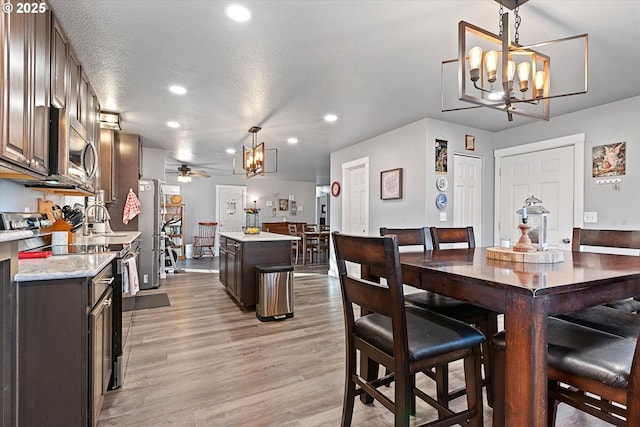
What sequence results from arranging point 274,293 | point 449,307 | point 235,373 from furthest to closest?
point 274,293 < point 235,373 < point 449,307

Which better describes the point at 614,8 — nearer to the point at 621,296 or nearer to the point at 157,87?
the point at 621,296

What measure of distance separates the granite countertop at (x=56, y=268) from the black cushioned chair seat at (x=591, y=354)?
182cm

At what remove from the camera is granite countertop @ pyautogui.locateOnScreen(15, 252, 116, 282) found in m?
1.34

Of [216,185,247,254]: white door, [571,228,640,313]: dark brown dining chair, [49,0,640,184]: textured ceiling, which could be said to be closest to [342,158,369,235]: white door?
[49,0,640,184]: textured ceiling

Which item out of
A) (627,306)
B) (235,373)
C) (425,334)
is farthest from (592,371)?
(235,373)

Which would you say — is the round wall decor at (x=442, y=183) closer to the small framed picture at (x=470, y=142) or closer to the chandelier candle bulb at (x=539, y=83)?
the small framed picture at (x=470, y=142)

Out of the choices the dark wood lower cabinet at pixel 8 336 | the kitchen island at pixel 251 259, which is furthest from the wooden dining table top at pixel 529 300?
the kitchen island at pixel 251 259

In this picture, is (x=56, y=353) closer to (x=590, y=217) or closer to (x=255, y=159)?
(x=255, y=159)

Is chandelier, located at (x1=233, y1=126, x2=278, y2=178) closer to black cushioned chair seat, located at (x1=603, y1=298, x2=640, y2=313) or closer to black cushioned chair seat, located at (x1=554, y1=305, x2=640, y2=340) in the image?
black cushioned chair seat, located at (x1=554, y1=305, x2=640, y2=340)

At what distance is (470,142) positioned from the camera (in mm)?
4316

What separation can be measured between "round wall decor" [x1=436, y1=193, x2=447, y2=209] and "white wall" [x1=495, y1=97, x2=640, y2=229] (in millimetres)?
1466

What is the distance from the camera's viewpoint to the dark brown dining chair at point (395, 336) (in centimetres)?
118

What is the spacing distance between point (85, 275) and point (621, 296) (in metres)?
2.23

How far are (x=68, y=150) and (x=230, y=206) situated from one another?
7.41 m
